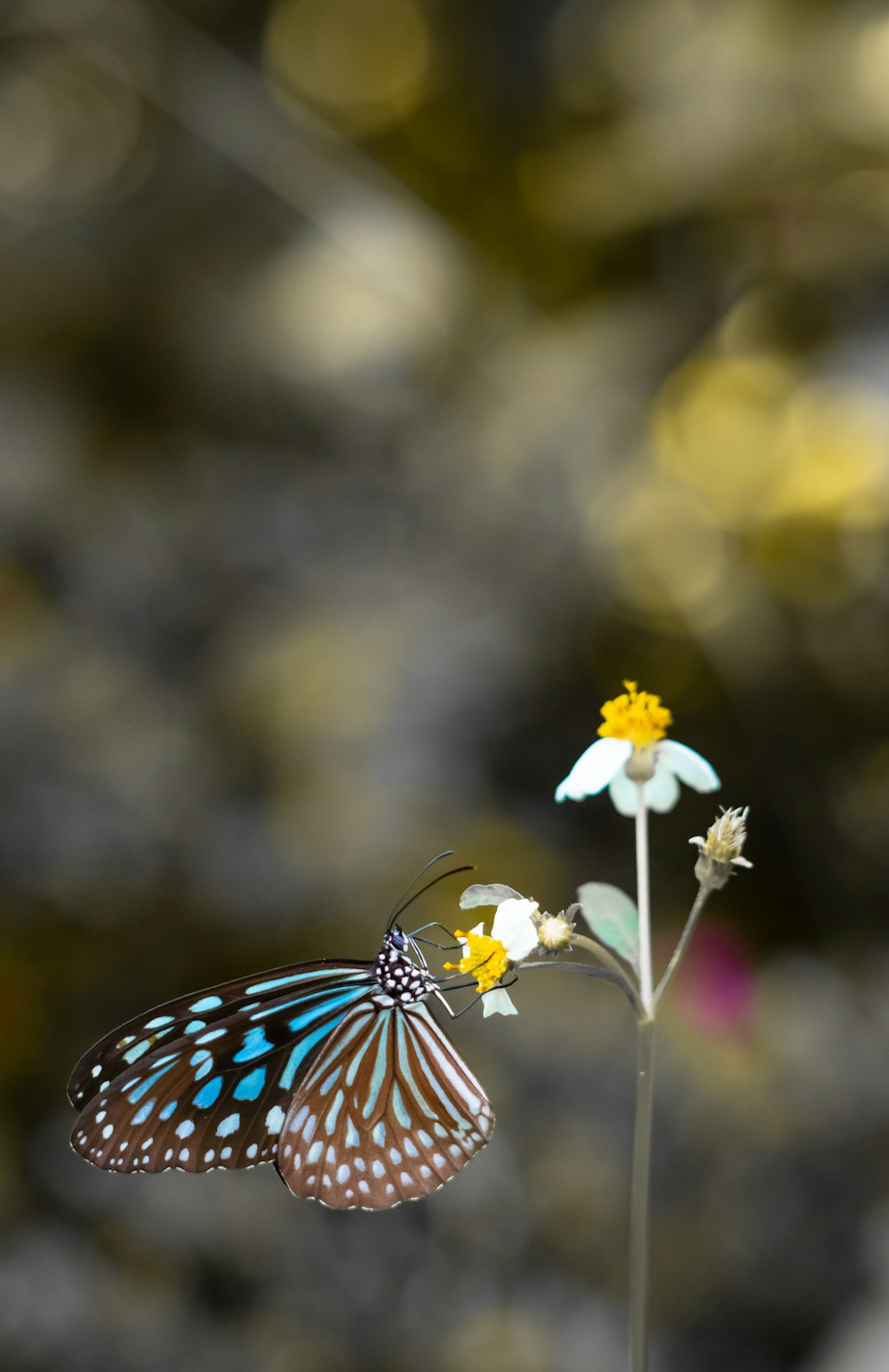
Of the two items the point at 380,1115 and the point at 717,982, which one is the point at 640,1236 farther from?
the point at 717,982

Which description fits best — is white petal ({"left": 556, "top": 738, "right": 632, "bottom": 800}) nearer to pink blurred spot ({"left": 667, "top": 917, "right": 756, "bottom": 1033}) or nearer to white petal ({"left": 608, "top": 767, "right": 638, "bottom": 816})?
white petal ({"left": 608, "top": 767, "right": 638, "bottom": 816})

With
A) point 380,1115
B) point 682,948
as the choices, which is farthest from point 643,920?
point 380,1115

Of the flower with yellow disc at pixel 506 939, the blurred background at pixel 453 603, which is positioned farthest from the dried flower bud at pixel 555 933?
the blurred background at pixel 453 603

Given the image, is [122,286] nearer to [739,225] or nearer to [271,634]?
[271,634]

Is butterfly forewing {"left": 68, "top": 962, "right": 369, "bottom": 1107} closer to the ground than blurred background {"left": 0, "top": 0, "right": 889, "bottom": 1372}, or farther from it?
closer to the ground

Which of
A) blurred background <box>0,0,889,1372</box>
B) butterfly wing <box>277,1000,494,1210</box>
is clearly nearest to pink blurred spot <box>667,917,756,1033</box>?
blurred background <box>0,0,889,1372</box>

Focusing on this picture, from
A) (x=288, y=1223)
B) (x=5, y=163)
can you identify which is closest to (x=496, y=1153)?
(x=288, y=1223)
